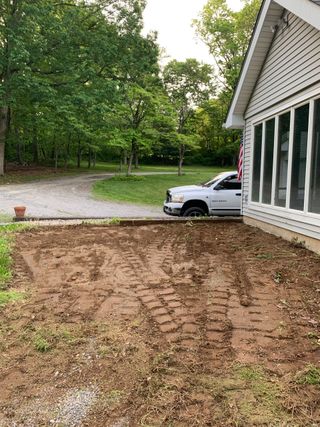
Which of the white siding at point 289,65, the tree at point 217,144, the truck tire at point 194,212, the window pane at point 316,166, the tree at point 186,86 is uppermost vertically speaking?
the tree at point 186,86

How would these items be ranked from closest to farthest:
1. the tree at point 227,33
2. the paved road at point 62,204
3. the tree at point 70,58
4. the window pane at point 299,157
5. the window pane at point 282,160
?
the window pane at point 299,157 → the window pane at point 282,160 → the paved road at point 62,204 → the tree at point 70,58 → the tree at point 227,33

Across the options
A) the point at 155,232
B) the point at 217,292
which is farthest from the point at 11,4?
the point at 217,292

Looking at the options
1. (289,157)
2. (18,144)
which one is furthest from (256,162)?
(18,144)

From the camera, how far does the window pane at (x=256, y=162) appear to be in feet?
28.2

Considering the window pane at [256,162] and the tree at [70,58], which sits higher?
the tree at [70,58]

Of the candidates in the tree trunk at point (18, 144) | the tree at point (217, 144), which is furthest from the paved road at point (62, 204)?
the tree at point (217, 144)

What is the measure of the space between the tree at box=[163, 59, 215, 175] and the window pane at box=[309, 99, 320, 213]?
73.3ft

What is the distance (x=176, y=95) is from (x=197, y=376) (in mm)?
28640

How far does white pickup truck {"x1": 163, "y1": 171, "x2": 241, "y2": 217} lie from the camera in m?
10.7

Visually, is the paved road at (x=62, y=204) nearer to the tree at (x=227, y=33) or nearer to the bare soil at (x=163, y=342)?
the bare soil at (x=163, y=342)

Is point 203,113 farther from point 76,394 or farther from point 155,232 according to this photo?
point 76,394

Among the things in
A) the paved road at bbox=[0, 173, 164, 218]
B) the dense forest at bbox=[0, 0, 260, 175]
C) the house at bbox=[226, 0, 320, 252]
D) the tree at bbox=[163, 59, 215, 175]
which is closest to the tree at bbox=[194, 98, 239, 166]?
the tree at bbox=[163, 59, 215, 175]

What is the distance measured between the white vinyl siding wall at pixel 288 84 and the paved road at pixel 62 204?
5.85m

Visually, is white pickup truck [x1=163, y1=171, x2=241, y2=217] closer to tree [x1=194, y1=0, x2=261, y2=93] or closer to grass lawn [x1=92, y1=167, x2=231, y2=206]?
grass lawn [x1=92, y1=167, x2=231, y2=206]
